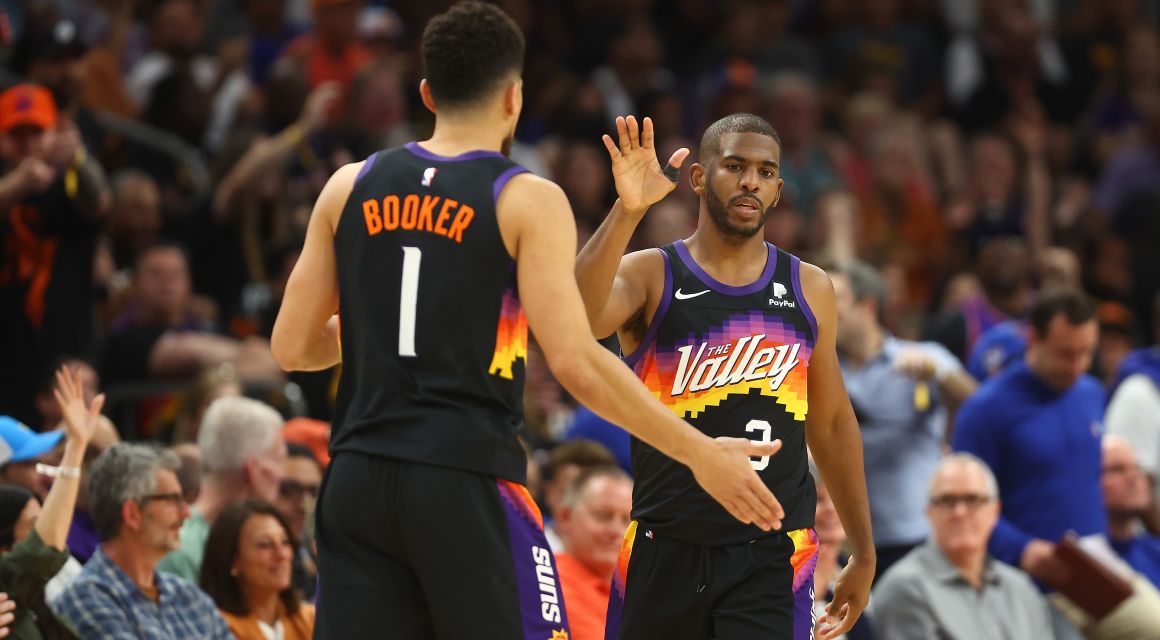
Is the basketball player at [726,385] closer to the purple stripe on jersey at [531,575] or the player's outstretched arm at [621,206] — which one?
the player's outstretched arm at [621,206]

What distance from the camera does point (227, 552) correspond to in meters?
7.75

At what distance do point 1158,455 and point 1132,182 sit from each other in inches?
184

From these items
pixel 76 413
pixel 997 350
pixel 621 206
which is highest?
pixel 997 350

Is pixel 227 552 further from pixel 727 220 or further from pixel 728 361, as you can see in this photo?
pixel 727 220

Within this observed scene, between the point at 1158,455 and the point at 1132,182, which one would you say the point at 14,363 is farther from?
→ the point at 1132,182

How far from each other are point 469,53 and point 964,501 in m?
5.28

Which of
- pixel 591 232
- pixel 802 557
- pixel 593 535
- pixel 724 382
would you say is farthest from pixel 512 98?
pixel 591 232

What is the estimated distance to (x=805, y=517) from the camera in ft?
19.3

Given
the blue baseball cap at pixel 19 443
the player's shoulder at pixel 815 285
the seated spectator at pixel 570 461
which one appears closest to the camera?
the player's shoulder at pixel 815 285

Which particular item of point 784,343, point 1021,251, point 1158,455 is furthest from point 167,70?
point 784,343

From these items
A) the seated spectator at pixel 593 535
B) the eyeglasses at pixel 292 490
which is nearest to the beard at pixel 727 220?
the seated spectator at pixel 593 535

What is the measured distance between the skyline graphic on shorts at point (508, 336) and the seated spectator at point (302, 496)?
3.94m

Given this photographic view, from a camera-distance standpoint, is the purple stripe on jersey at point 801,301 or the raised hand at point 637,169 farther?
the purple stripe on jersey at point 801,301

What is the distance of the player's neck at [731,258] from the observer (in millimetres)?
5949
